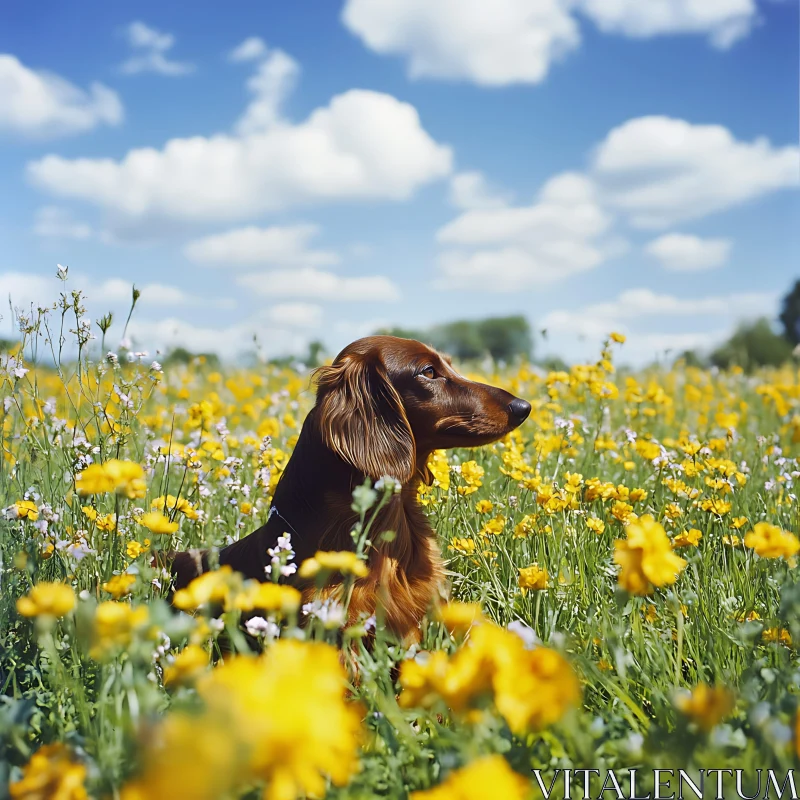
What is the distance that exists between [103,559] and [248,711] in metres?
1.90

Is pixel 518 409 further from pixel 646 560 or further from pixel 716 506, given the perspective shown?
pixel 646 560

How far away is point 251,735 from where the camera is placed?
744 mm

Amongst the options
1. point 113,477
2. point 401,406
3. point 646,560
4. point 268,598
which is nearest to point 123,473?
point 113,477

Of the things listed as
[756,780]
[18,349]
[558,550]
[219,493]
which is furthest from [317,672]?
[219,493]

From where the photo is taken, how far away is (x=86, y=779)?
1.19 metres

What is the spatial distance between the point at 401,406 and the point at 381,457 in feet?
0.86

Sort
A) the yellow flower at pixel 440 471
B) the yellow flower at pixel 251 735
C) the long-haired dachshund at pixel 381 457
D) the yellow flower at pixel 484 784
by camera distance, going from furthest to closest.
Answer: the yellow flower at pixel 440 471 < the long-haired dachshund at pixel 381 457 < the yellow flower at pixel 484 784 < the yellow flower at pixel 251 735

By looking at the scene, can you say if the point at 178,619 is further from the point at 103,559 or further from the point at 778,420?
the point at 778,420

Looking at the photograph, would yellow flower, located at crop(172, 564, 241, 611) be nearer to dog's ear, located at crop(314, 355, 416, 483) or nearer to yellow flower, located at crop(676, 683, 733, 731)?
yellow flower, located at crop(676, 683, 733, 731)

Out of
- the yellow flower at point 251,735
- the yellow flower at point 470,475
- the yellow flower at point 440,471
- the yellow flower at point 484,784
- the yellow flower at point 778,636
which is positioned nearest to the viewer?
the yellow flower at point 251,735

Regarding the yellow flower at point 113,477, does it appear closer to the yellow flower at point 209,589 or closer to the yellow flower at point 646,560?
the yellow flower at point 209,589

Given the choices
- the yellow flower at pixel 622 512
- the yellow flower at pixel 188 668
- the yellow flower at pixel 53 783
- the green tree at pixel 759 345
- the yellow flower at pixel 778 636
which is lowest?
the yellow flower at pixel 778 636

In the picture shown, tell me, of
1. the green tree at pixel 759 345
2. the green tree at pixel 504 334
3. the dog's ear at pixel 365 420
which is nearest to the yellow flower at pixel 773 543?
the dog's ear at pixel 365 420

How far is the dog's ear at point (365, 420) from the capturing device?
270cm
